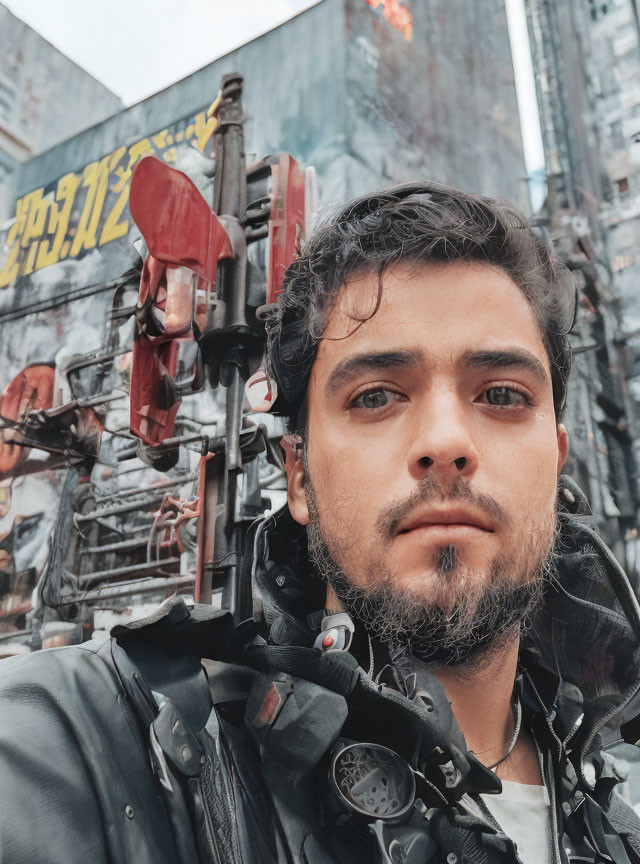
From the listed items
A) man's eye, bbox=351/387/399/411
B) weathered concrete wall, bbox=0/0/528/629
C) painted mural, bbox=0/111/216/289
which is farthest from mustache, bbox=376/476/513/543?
painted mural, bbox=0/111/216/289

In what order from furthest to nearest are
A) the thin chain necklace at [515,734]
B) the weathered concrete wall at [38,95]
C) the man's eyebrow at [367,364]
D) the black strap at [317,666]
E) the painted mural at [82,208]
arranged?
the weathered concrete wall at [38,95] → the painted mural at [82,208] → the thin chain necklace at [515,734] → the man's eyebrow at [367,364] → the black strap at [317,666]

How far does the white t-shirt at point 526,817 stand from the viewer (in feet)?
4.02

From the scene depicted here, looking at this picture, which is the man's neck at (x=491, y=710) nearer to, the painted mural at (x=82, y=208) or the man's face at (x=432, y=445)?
the man's face at (x=432, y=445)

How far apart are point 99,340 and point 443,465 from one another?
454cm

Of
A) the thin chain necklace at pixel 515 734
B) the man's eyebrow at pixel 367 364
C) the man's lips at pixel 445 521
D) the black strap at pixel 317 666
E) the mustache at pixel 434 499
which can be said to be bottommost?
the thin chain necklace at pixel 515 734

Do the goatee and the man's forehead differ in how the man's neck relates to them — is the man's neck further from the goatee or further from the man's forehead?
the man's forehead

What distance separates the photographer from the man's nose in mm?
1104

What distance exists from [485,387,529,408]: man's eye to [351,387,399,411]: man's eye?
177 mm

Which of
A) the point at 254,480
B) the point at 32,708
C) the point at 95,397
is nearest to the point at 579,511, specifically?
the point at 32,708

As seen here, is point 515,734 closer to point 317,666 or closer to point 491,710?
point 491,710

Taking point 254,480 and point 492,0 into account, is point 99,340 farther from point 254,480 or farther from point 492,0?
point 492,0

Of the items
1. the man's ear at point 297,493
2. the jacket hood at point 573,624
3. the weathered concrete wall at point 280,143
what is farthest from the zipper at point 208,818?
the weathered concrete wall at point 280,143

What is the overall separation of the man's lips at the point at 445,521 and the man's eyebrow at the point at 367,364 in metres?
0.27

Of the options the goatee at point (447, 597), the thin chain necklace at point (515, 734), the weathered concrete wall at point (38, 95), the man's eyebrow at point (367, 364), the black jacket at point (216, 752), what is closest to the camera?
the black jacket at point (216, 752)
